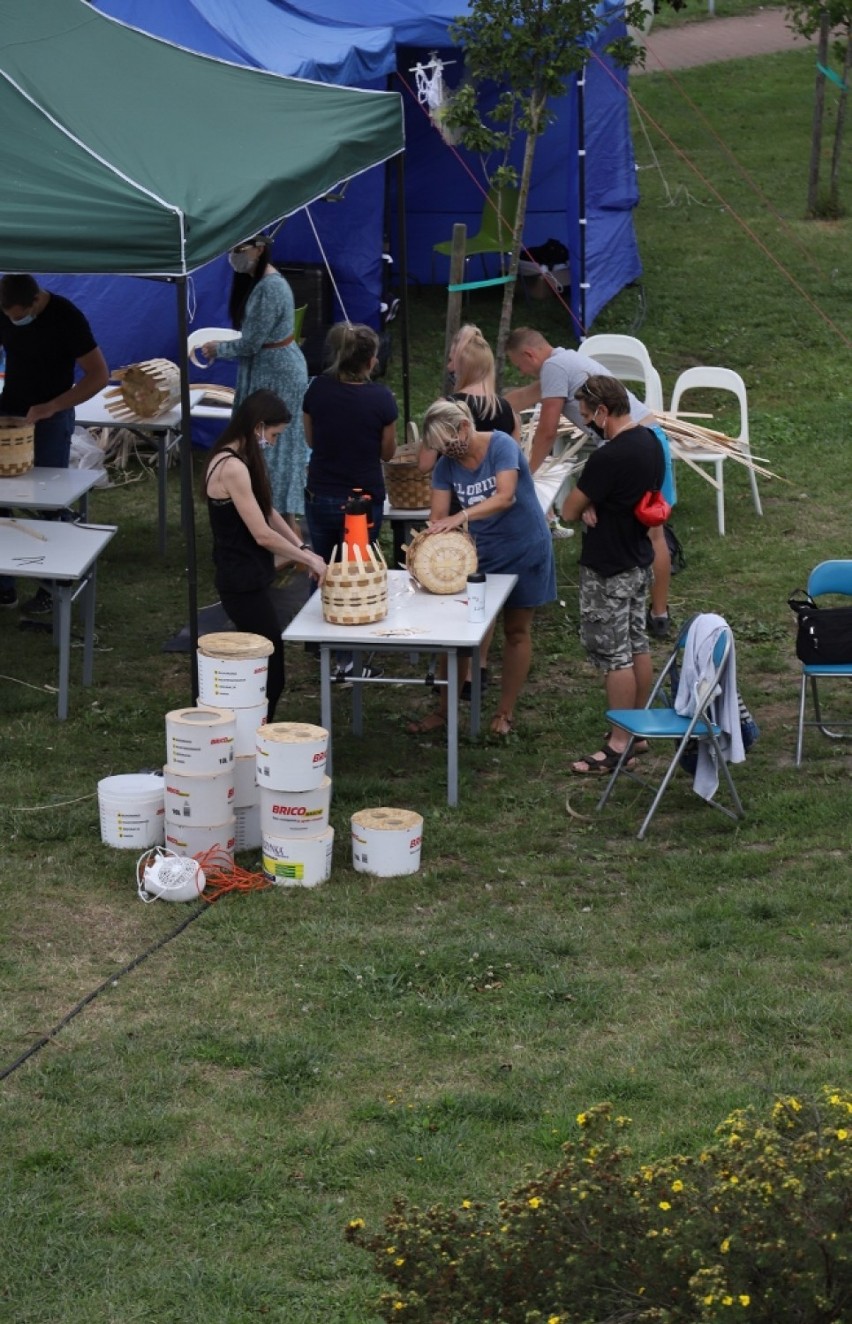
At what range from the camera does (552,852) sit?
608 centimetres

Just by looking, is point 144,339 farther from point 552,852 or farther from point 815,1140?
point 815,1140

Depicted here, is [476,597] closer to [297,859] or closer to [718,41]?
[297,859]

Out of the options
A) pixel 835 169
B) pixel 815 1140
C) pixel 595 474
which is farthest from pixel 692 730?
pixel 835 169

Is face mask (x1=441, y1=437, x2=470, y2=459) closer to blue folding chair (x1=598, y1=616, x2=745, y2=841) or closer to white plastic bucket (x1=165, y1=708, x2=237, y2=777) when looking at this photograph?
blue folding chair (x1=598, y1=616, x2=745, y2=841)

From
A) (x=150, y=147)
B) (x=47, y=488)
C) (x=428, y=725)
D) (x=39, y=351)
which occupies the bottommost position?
(x=428, y=725)

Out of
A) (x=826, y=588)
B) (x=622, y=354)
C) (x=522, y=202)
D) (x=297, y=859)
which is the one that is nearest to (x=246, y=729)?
(x=297, y=859)

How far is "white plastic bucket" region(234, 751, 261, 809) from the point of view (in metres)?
5.97

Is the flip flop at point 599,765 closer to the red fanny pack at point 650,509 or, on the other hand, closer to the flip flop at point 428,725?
the flip flop at point 428,725

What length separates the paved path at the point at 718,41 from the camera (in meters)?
22.6

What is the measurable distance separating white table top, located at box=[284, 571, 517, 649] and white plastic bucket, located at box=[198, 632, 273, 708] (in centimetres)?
16

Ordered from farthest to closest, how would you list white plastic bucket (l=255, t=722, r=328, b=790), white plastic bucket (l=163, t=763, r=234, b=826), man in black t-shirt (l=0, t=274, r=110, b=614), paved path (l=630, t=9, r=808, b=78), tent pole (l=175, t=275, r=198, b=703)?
paved path (l=630, t=9, r=808, b=78), man in black t-shirt (l=0, t=274, r=110, b=614), tent pole (l=175, t=275, r=198, b=703), white plastic bucket (l=163, t=763, r=234, b=826), white plastic bucket (l=255, t=722, r=328, b=790)

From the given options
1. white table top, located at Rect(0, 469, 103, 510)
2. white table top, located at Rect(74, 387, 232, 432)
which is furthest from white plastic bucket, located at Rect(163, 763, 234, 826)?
white table top, located at Rect(74, 387, 232, 432)

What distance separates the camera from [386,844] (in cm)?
578

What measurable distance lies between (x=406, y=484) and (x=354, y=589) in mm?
1670
